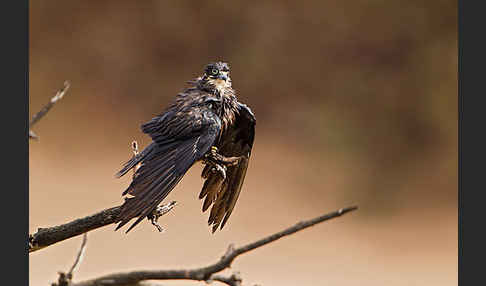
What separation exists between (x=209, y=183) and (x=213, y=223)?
12 cm

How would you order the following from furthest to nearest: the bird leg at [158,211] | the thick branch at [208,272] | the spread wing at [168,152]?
the bird leg at [158,211] < the spread wing at [168,152] < the thick branch at [208,272]

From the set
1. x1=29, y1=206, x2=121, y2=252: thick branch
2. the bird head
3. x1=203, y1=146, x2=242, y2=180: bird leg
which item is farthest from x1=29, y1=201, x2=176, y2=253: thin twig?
the bird head

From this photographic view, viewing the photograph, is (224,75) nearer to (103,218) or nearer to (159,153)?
(159,153)

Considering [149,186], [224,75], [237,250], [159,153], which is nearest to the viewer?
[237,250]

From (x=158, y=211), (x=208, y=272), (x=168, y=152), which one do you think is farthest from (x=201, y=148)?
(x=208, y=272)

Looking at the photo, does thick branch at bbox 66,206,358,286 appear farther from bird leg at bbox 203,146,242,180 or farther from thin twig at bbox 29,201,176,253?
bird leg at bbox 203,146,242,180

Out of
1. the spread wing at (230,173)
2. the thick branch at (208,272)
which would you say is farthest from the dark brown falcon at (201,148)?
the thick branch at (208,272)

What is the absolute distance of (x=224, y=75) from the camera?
1790mm

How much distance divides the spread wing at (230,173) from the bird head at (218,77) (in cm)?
8

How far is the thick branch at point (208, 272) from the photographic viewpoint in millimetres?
989

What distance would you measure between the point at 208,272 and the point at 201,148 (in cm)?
61

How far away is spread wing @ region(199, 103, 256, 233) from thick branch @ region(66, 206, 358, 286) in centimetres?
68

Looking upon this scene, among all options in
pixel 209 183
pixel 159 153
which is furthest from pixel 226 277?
pixel 209 183

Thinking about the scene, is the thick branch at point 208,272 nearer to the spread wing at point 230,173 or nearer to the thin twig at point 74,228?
the thin twig at point 74,228
